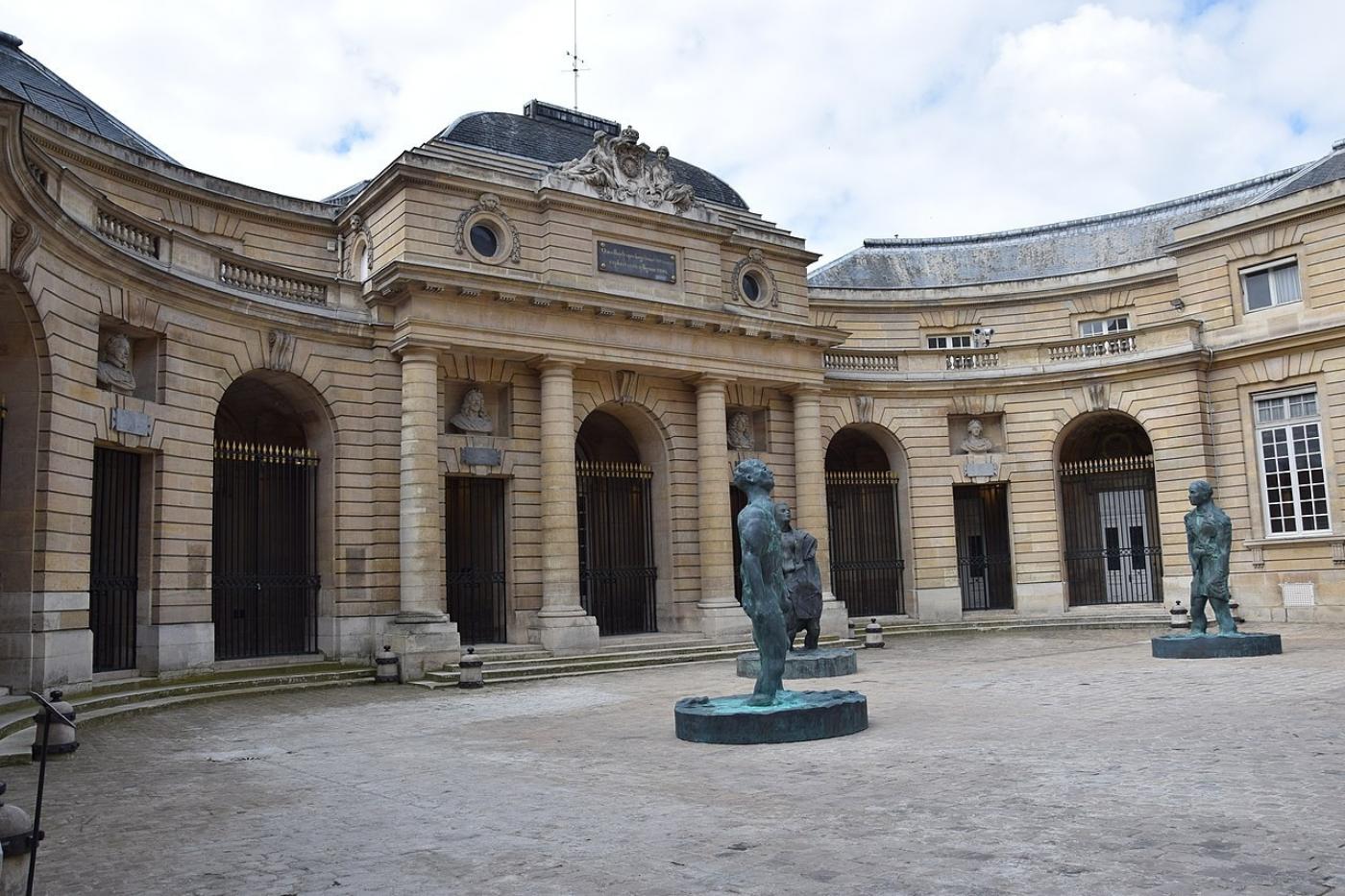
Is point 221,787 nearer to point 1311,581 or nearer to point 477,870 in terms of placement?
point 477,870

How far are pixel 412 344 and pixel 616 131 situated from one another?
10.5 meters

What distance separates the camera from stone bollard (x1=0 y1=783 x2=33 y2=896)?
15.2ft

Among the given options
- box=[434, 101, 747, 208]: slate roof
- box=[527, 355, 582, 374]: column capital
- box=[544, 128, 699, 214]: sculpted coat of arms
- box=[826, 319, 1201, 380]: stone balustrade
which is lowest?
box=[527, 355, 582, 374]: column capital

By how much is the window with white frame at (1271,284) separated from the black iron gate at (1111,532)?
14.4ft

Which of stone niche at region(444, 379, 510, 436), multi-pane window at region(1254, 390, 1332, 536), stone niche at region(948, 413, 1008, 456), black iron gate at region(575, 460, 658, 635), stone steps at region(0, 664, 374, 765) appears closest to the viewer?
stone steps at region(0, 664, 374, 765)

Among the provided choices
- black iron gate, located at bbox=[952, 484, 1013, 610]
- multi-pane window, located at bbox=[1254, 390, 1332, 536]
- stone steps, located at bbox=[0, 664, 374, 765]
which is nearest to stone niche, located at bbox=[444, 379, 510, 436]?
stone steps, located at bbox=[0, 664, 374, 765]

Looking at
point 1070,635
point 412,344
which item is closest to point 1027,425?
point 1070,635

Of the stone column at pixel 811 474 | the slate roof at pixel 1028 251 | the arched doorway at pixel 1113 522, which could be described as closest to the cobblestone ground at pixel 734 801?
the stone column at pixel 811 474

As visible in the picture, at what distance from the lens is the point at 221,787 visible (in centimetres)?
884

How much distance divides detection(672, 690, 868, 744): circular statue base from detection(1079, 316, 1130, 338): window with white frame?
21.5m

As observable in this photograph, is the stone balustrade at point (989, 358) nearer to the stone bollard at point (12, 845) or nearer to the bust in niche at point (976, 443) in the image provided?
the bust in niche at point (976, 443)

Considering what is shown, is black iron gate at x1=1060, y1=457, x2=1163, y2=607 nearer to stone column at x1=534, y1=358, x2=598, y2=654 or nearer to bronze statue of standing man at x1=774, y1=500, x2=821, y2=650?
stone column at x1=534, y1=358, x2=598, y2=654

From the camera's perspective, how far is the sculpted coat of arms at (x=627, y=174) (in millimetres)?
22297

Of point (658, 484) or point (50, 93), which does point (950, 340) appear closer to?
point (658, 484)
